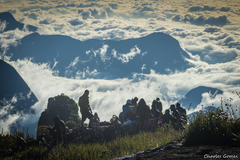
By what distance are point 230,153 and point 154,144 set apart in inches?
115

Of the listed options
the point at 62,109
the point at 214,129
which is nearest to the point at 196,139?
the point at 214,129

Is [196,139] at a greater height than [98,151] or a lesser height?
greater

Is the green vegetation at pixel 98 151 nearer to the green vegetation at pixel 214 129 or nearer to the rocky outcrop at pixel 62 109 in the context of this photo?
the green vegetation at pixel 214 129

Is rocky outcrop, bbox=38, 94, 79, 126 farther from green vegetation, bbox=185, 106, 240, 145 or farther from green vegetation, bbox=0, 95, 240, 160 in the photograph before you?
green vegetation, bbox=185, 106, 240, 145

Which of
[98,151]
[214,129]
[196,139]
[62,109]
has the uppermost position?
[214,129]

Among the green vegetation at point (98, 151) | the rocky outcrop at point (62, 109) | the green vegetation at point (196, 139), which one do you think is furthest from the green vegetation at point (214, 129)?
the rocky outcrop at point (62, 109)

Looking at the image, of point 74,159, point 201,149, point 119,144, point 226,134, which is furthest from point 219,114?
point 74,159

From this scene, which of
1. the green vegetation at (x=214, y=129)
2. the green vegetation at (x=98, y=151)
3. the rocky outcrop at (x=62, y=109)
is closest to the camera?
the green vegetation at (x=214, y=129)

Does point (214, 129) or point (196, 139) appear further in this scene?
point (196, 139)

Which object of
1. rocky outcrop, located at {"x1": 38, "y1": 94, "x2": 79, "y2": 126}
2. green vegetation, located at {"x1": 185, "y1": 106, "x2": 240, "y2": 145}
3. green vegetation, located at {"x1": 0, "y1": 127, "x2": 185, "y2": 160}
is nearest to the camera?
green vegetation, located at {"x1": 185, "y1": 106, "x2": 240, "y2": 145}

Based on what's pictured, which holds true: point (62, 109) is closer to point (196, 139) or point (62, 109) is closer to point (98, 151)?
point (98, 151)

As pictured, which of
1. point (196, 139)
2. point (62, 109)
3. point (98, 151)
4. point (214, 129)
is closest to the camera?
point (214, 129)

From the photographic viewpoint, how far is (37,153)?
701cm

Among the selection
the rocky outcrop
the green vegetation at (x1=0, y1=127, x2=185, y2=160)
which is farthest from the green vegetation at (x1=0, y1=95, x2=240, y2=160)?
the rocky outcrop
